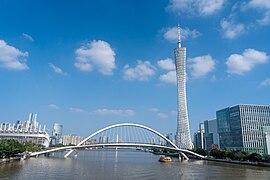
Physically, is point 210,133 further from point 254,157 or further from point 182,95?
point 254,157

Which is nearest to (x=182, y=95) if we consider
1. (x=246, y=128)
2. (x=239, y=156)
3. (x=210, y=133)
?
(x=246, y=128)

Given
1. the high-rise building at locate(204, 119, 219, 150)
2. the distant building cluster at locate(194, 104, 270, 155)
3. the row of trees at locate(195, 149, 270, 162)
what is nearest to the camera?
the row of trees at locate(195, 149, 270, 162)

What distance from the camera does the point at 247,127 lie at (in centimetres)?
4347

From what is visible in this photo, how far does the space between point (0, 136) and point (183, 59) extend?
51.2m

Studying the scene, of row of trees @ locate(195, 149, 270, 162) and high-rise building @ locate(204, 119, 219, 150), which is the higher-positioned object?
high-rise building @ locate(204, 119, 219, 150)

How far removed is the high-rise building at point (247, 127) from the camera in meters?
42.8

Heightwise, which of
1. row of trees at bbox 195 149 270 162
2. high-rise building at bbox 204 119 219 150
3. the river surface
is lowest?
the river surface

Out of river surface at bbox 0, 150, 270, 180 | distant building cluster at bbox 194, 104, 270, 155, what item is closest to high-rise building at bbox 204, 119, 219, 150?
distant building cluster at bbox 194, 104, 270, 155

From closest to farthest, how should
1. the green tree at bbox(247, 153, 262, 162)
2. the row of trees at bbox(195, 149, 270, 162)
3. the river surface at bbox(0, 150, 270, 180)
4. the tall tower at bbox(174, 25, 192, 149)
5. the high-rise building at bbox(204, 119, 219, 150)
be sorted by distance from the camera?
1. the river surface at bbox(0, 150, 270, 180)
2. the green tree at bbox(247, 153, 262, 162)
3. the row of trees at bbox(195, 149, 270, 162)
4. the tall tower at bbox(174, 25, 192, 149)
5. the high-rise building at bbox(204, 119, 219, 150)

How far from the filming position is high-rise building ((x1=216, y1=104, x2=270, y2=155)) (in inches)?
1683

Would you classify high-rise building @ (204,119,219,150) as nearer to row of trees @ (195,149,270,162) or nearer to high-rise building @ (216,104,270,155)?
high-rise building @ (216,104,270,155)

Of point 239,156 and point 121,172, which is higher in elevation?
point 239,156

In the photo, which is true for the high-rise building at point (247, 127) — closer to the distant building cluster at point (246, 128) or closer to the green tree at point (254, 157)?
the distant building cluster at point (246, 128)

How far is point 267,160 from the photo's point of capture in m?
29.3
